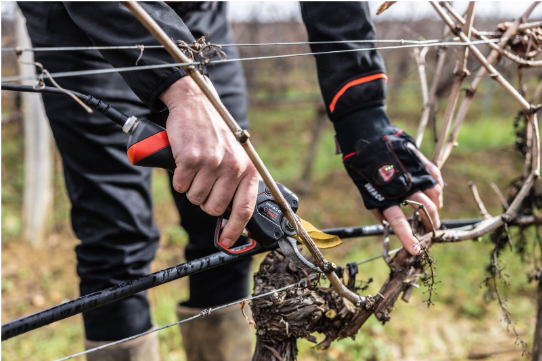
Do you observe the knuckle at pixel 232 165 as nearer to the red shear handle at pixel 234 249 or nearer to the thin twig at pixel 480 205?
the red shear handle at pixel 234 249

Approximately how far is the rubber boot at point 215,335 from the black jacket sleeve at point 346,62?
0.80 metres

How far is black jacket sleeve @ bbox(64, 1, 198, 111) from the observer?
38.0 inches

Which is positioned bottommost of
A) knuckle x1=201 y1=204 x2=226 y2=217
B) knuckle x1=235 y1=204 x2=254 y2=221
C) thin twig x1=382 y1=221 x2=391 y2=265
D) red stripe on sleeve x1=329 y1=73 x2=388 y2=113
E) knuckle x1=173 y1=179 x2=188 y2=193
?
thin twig x1=382 y1=221 x2=391 y2=265

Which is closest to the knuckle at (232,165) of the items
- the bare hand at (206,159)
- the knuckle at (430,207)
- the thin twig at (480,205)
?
the bare hand at (206,159)

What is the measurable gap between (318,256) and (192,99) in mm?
428

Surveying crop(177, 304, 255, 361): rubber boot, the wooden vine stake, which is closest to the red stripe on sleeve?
the wooden vine stake

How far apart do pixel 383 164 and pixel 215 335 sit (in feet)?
2.83

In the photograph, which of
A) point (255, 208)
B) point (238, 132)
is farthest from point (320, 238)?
point (238, 132)

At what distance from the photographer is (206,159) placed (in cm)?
93

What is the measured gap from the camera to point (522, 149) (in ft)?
5.29

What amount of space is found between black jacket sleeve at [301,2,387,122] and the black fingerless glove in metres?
0.05

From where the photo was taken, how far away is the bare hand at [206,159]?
0.93m

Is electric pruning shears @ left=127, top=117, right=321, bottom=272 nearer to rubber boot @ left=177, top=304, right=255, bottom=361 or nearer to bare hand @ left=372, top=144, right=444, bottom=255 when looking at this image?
bare hand @ left=372, top=144, right=444, bottom=255

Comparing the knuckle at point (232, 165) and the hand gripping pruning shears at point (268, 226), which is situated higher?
the knuckle at point (232, 165)
